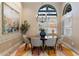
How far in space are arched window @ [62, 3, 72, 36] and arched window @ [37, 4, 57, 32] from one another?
8.4 inches

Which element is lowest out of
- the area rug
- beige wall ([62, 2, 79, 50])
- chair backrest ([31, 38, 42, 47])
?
the area rug

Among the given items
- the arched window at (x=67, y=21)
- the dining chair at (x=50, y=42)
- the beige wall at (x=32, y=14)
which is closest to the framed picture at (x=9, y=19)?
the beige wall at (x=32, y=14)

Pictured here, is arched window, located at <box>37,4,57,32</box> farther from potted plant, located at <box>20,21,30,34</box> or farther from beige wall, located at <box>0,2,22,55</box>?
beige wall, located at <box>0,2,22,55</box>

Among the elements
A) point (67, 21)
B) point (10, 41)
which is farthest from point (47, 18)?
point (10, 41)

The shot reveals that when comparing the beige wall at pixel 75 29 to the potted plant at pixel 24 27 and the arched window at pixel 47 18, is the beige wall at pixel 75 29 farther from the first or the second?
the potted plant at pixel 24 27

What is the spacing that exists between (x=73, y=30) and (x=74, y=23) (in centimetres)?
18

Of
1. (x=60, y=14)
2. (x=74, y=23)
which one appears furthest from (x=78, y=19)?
(x=60, y=14)

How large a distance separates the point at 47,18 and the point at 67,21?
52cm

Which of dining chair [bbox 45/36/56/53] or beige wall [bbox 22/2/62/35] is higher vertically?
beige wall [bbox 22/2/62/35]

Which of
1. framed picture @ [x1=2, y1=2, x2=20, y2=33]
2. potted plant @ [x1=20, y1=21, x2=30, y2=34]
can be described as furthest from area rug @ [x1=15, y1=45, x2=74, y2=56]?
framed picture @ [x1=2, y1=2, x2=20, y2=33]

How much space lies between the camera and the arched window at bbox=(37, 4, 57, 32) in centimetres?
283

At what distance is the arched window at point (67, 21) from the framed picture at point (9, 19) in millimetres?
993

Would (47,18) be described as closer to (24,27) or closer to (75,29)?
(24,27)

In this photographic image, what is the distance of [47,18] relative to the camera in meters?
2.86
